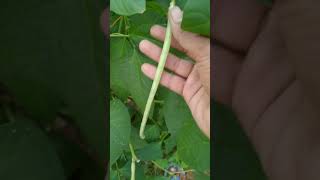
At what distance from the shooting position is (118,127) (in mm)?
733

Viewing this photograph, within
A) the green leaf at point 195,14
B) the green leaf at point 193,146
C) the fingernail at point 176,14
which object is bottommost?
the green leaf at point 193,146

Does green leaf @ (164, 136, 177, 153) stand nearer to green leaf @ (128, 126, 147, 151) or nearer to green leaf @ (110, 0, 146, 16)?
green leaf @ (128, 126, 147, 151)

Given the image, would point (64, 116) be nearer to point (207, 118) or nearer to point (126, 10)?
point (126, 10)

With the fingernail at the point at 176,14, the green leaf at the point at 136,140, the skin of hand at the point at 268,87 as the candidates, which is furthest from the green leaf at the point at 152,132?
the fingernail at the point at 176,14

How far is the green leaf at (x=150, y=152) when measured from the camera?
80 centimetres

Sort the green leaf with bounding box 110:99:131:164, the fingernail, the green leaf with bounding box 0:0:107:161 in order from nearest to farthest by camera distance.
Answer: the green leaf with bounding box 0:0:107:161, the fingernail, the green leaf with bounding box 110:99:131:164

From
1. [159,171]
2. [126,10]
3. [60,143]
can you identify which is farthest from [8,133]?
[159,171]

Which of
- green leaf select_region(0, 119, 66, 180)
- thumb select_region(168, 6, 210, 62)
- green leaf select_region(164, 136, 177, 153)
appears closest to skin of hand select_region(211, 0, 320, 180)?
thumb select_region(168, 6, 210, 62)

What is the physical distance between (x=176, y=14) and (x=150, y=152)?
0.26m

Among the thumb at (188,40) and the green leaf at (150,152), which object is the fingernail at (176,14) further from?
the green leaf at (150,152)

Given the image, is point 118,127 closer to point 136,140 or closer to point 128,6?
point 136,140

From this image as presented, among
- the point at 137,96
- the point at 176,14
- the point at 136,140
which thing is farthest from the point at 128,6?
the point at 136,140

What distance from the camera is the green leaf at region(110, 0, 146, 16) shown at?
0.61 metres

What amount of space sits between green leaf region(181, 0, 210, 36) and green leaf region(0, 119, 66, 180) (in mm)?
208
